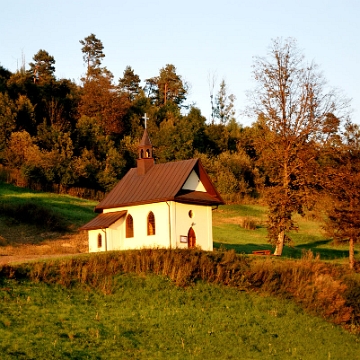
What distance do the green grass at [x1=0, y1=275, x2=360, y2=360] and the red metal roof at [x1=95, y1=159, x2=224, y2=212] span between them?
8.80 metres

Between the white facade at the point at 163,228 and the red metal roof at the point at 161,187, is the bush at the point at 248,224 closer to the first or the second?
the red metal roof at the point at 161,187

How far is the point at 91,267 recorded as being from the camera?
2845 centimetres

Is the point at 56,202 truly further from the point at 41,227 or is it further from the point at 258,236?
the point at 258,236

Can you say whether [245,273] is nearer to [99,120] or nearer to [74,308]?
[74,308]

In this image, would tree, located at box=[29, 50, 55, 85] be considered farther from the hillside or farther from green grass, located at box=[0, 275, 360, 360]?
green grass, located at box=[0, 275, 360, 360]

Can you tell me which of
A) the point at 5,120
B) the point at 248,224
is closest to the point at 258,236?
the point at 248,224

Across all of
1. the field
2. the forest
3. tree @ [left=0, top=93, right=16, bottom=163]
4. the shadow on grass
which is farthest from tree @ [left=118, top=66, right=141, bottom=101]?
the field

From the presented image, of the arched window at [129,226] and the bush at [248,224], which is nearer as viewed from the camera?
the arched window at [129,226]

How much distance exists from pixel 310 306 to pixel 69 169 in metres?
37.6

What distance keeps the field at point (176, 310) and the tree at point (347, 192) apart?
477 centimetres

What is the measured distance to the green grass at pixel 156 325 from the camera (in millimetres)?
20266

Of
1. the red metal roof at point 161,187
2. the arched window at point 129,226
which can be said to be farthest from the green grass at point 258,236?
the arched window at point 129,226

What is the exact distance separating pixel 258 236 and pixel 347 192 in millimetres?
14090

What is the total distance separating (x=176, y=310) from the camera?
2553cm
